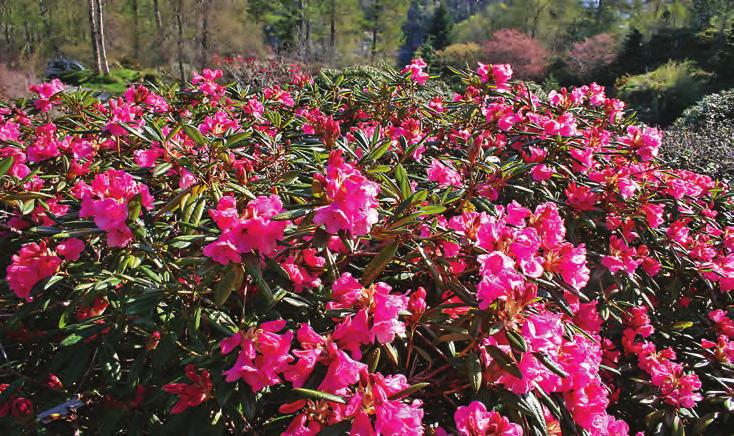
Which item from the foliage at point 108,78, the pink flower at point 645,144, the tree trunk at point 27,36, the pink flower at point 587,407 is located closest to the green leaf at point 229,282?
the pink flower at point 587,407

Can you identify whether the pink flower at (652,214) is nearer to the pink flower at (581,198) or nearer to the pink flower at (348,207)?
the pink flower at (581,198)

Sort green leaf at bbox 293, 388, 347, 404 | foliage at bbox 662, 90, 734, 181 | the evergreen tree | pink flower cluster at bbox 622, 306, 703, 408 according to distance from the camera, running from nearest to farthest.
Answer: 1. green leaf at bbox 293, 388, 347, 404
2. pink flower cluster at bbox 622, 306, 703, 408
3. foliage at bbox 662, 90, 734, 181
4. the evergreen tree

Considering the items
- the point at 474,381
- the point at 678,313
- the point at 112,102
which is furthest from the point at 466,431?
the point at 112,102

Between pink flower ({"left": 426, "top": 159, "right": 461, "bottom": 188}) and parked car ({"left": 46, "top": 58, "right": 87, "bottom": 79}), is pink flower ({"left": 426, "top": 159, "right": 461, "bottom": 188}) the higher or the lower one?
the higher one

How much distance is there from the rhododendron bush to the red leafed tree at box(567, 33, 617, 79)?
1849 centimetres

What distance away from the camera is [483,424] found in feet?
2.78

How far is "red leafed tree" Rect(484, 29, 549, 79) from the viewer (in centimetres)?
1970

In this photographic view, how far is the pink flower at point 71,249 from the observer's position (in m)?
1.16

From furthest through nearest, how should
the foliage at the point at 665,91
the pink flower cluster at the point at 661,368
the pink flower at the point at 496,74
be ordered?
the foliage at the point at 665,91 → the pink flower at the point at 496,74 → the pink flower cluster at the point at 661,368

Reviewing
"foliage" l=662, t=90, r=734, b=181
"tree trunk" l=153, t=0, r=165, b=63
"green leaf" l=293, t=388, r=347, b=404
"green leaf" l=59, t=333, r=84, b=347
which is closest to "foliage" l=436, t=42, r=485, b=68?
"tree trunk" l=153, t=0, r=165, b=63

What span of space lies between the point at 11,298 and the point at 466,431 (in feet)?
3.95

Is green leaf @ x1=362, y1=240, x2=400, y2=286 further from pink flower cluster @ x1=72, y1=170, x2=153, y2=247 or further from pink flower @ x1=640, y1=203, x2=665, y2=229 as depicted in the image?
pink flower @ x1=640, y1=203, x2=665, y2=229

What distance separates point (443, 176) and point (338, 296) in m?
0.73

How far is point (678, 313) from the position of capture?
1816 millimetres
